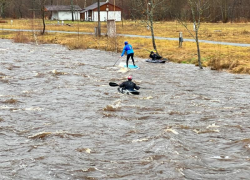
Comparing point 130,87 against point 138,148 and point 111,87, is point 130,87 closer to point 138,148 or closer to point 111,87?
point 111,87

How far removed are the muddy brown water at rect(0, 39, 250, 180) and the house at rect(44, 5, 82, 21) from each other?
7051 centimetres

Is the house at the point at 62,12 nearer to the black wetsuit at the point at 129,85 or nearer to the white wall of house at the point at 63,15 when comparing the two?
the white wall of house at the point at 63,15

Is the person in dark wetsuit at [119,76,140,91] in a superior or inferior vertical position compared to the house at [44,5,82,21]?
inferior

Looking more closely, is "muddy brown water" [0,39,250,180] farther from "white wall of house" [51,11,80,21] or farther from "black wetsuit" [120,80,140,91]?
"white wall of house" [51,11,80,21]

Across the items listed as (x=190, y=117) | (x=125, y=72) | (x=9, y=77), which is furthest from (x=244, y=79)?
(x=9, y=77)

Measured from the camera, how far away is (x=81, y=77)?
22047 mm

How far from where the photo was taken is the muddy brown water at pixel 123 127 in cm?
902

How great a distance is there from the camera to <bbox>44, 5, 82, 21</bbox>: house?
9057 cm

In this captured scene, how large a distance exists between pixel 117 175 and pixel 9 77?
14.8 metres

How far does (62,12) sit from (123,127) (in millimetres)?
83435

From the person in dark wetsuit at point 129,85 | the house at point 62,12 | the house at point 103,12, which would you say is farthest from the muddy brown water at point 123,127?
the house at point 62,12

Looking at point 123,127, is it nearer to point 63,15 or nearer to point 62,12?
point 62,12

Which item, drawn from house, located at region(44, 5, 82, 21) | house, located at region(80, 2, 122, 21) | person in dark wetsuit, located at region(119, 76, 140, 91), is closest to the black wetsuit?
person in dark wetsuit, located at region(119, 76, 140, 91)

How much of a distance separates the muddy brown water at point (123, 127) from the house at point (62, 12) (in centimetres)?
7051
